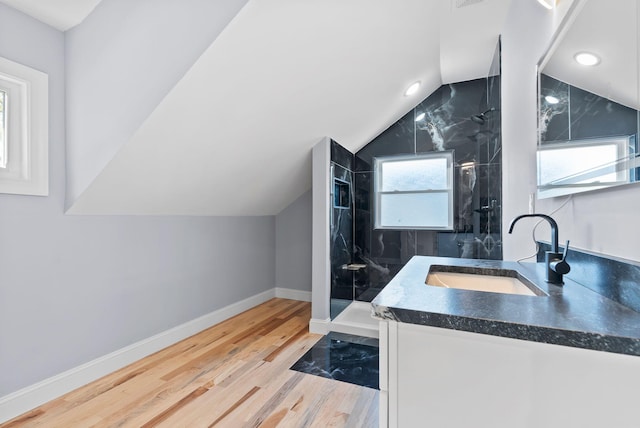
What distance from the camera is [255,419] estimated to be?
1627 millimetres

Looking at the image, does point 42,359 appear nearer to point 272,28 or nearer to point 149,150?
point 149,150

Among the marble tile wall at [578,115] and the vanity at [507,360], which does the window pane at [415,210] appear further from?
the vanity at [507,360]

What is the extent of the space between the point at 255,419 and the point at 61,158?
6.54 ft

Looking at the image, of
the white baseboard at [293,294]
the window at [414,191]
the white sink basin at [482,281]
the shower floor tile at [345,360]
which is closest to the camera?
the white sink basin at [482,281]

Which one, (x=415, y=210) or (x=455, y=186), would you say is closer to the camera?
(x=455, y=186)

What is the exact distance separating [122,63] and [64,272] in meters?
1.35

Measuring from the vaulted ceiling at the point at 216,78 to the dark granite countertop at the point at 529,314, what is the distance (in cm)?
143

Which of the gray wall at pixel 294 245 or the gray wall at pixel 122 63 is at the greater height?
the gray wall at pixel 122 63

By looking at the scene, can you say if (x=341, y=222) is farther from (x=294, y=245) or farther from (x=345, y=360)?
(x=345, y=360)

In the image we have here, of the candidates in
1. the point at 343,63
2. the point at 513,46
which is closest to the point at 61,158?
the point at 343,63

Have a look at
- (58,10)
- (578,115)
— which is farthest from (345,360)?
(58,10)

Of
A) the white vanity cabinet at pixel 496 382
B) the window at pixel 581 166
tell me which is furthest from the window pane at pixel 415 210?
the white vanity cabinet at pixel 496 382

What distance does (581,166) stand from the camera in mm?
1064

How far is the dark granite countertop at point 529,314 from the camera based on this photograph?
61cm
